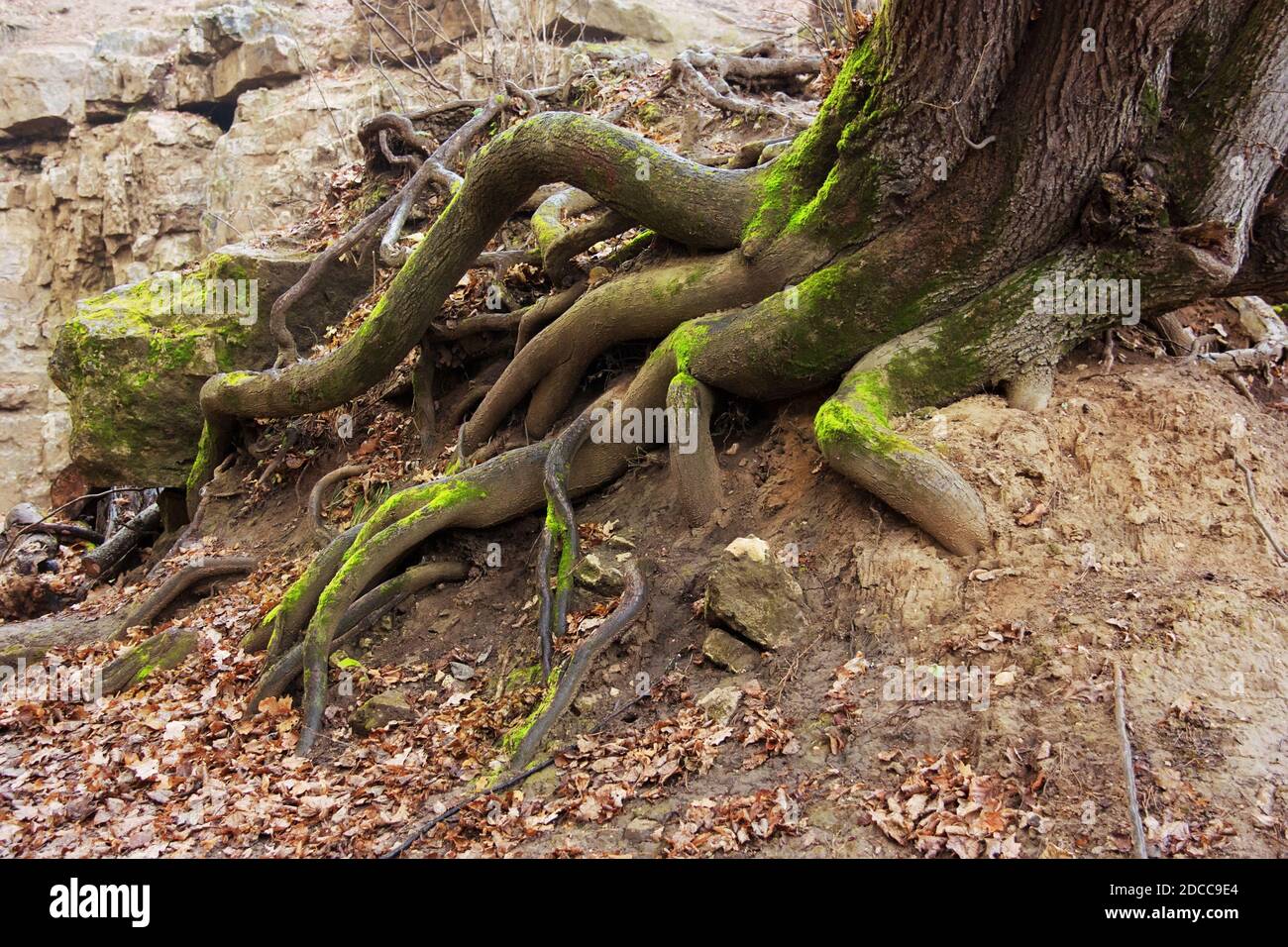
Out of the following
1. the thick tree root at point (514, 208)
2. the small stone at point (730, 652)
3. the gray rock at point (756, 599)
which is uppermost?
the thick tree root at point (514, 208)

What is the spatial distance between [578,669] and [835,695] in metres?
1.47

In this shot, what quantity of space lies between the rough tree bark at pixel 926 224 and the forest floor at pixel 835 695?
31cm

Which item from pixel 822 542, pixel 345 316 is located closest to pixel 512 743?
pixel 822 542

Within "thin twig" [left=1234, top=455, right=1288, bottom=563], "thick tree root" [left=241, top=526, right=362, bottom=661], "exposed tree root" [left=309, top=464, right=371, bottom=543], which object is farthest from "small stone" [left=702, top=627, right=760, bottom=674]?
"exposed tree root" [left=309, top=464, right=371, bottom=543]

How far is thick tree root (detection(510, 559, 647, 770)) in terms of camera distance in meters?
4.77

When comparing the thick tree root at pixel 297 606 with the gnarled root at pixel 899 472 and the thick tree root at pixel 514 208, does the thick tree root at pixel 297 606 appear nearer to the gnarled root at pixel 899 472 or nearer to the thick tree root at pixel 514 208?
the thick tree root at pixel 514 208

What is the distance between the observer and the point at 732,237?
20.2 ft

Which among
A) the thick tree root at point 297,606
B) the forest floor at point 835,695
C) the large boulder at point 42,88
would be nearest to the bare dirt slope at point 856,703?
the forest floor at point 835,695

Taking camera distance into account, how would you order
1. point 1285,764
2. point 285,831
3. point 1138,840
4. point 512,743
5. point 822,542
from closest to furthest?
point 1138,840 → point 1285,764 → point 285,831 → point 512,743 → point 822,542

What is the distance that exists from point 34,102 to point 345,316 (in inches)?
745

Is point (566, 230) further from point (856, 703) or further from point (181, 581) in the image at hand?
point (856, 703)

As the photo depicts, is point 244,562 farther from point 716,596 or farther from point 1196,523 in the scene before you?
point 1196,523

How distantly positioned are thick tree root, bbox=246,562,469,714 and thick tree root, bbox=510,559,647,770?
1.69 m

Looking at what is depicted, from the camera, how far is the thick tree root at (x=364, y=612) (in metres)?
6.00
